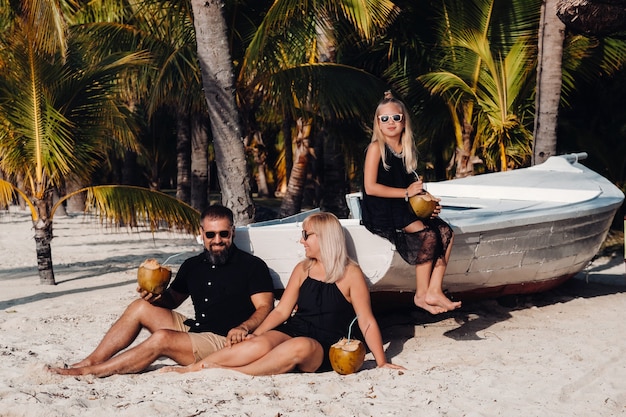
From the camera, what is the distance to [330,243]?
5.49 metres

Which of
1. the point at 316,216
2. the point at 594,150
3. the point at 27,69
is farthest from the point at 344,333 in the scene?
the point at 594,150

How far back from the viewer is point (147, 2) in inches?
489

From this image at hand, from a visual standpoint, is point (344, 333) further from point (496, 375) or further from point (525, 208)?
point (525, 208)

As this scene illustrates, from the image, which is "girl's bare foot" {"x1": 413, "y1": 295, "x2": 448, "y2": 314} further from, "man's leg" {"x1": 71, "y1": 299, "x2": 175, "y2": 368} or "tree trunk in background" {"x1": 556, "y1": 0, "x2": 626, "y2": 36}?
"tree trunk in background" {"x1": 556, "y1": 0, "x2": 626, "y2": 36}

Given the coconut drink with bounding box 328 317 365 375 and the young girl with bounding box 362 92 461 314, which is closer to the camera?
the coconut drink with bounding box 328 317 365 375

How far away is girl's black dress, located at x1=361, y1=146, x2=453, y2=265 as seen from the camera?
606 cm

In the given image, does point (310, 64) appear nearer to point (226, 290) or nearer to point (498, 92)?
point (498, 92)

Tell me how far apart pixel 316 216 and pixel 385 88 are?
295 inches

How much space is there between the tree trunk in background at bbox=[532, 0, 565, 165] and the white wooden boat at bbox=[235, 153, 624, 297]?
3.59 feet

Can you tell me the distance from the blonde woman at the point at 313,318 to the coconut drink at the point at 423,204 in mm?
638

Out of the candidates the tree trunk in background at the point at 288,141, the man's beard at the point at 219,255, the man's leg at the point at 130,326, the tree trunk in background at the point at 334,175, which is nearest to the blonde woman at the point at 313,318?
the man's leg at the point at 130,326

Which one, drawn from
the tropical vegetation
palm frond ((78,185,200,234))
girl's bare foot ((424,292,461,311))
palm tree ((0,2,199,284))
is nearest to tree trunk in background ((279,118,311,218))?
the tropical vegetation

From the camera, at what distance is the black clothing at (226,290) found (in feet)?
18.4

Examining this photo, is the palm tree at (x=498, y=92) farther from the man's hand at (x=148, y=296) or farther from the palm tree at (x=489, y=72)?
the man's hand at (x=148, y=296)
